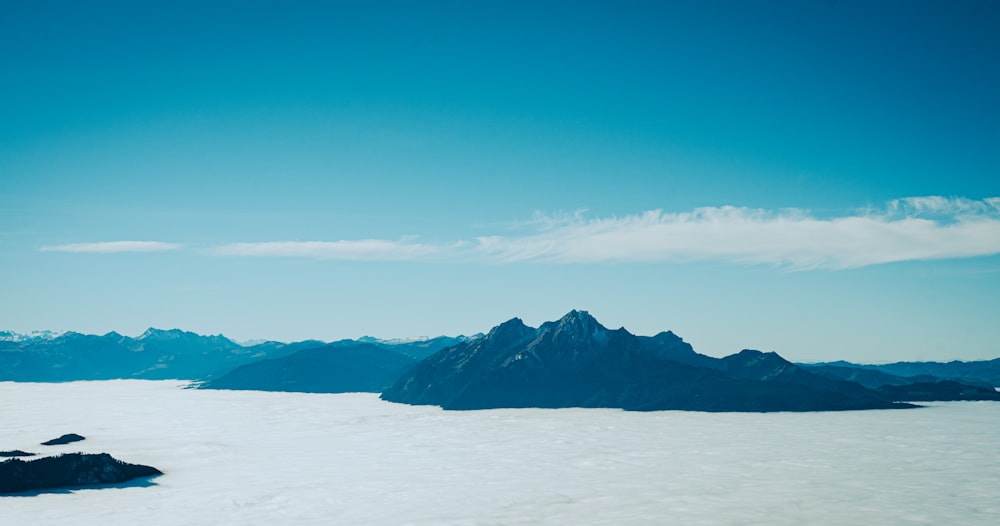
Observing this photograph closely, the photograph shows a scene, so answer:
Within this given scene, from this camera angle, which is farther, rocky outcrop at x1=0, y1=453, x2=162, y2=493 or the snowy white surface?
rocky outcrop at x1=0, y1=453, x2=162, y2=493

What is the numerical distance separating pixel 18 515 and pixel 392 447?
3786 inches

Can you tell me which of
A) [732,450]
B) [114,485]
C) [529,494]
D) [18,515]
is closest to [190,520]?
[18,515]

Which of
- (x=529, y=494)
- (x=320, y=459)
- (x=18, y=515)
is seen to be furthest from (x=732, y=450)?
(x=18, y=515)

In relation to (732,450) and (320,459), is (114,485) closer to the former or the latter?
(320,459)

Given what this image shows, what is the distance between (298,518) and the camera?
105m

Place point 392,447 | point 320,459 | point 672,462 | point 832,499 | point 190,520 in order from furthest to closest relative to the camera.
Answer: point 392,447
point 320,459
point 672,462
point 832,499
point 190,520

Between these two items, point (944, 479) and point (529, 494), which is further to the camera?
point (944, 479)

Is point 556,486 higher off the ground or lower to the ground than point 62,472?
lower

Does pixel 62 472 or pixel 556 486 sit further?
pixel 62 472

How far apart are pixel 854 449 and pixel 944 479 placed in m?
42.5

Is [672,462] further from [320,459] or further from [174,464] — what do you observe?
[174,464]

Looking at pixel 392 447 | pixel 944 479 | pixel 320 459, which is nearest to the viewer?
pixel 944 479

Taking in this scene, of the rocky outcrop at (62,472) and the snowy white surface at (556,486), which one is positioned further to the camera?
the rocky outcrop at (62,472)

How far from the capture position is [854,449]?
175875 millimetres
